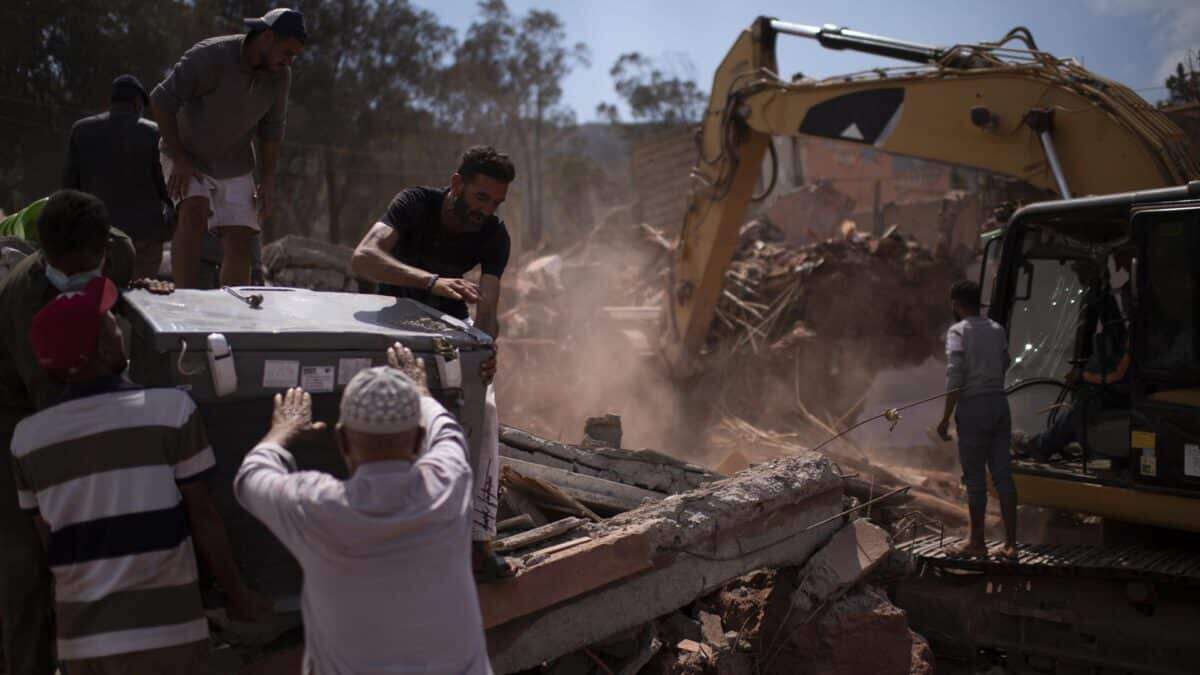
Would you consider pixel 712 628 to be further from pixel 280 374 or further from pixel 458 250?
pixel 280 374

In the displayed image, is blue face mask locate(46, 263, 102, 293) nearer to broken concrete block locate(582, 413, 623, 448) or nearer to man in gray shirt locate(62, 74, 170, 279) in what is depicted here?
man in gray shirt locate(62, 74, 170, 279)

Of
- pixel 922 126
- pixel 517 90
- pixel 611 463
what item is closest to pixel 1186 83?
pixel 922 126

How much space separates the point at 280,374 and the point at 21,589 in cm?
102

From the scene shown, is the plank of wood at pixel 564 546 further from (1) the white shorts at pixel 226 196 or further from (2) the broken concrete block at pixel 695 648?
(1) the white shorts at pixel 226 196

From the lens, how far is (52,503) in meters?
2.41

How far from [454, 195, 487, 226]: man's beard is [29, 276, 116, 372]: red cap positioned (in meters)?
1.80

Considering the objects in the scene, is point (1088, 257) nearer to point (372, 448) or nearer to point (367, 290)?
point (367, 290)

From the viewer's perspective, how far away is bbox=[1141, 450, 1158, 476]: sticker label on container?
5.20 m

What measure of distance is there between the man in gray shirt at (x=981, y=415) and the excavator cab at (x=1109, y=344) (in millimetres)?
196

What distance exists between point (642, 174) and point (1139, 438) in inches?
833

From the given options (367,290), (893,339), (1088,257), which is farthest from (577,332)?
(1088,257)

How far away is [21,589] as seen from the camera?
2.83m

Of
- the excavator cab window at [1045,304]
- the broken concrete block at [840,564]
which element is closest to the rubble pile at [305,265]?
the broken concrete block at [840,564]

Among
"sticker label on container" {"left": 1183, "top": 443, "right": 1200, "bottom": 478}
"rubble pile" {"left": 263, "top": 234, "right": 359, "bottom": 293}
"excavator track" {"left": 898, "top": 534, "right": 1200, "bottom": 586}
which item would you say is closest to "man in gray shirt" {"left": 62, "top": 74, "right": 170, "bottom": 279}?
"rubble pile" {"left": 263, "top": 234, "right": 359, "bottom": 293}
